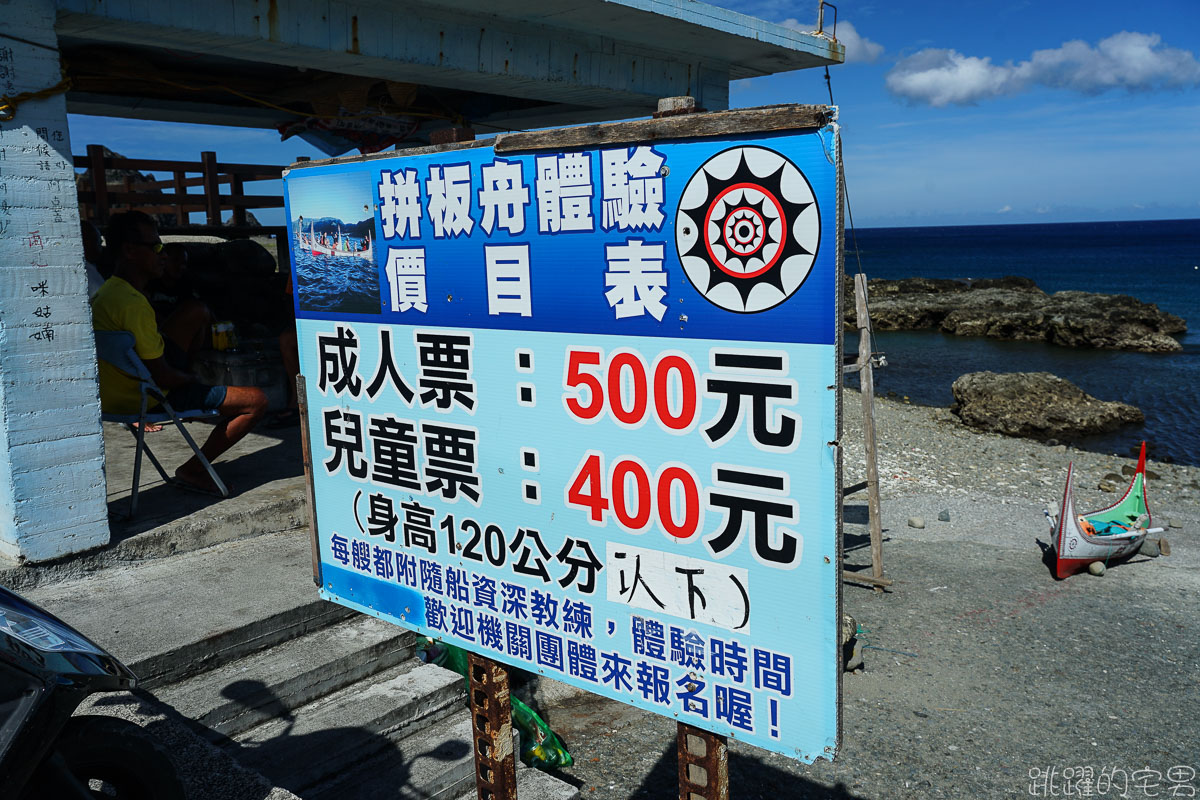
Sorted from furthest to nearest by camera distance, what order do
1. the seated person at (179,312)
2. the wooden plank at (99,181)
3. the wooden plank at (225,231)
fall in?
the wooden plank at (225,231) < the wooden plank at (99,181) < the seated person at (179,312)

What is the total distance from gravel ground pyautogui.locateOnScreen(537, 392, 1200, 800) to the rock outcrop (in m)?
22.3

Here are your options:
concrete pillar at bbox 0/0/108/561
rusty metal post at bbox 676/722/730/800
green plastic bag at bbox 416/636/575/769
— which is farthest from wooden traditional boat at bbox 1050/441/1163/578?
concrete pillar at bbox 0/0/108/561

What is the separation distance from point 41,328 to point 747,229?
13.7 ft

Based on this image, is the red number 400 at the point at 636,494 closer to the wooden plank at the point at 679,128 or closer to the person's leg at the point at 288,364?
the wooden plank at the point at 679,128

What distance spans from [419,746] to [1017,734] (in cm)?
361

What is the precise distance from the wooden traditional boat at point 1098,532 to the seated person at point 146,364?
7.22m

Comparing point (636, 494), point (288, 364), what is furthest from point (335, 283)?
point (288, 364)

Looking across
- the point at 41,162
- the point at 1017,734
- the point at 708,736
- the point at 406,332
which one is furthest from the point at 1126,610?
the point at 41,162

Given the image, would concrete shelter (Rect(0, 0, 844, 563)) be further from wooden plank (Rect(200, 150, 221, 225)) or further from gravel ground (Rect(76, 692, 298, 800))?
gravel ground (Rect(76, 692, 298, 800))

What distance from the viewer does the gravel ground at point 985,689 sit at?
475 centimetres

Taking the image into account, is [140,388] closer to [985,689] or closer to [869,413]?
[869,413]

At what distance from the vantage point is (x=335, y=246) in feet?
8.80

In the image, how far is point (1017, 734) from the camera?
5195 millimetres

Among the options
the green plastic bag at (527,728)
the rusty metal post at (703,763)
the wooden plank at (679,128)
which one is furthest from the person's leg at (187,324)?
the rusty metal post at (703,763)
